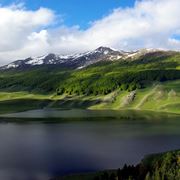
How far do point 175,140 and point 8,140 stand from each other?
175 ft

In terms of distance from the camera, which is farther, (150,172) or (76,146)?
(76,146)

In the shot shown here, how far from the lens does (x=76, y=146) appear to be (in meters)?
107

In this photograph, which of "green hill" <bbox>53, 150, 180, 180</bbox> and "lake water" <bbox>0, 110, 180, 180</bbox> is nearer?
"green hill" <bbox>53, 150, 180, 180</bbox>

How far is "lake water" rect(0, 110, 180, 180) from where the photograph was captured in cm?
8225

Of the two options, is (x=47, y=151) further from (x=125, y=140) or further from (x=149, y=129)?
(x=149, y=129)

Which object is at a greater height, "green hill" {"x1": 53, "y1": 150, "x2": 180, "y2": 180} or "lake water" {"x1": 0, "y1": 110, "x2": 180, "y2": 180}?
"green hill" {"x1": 53, "y1": 150, "x2": 180, "y2": 180}

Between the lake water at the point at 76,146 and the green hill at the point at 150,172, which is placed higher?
the green hill at the point at 150,172

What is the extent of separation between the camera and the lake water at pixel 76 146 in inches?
3238

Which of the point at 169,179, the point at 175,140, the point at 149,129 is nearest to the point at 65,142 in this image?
the point at 175,140

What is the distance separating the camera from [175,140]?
118 m

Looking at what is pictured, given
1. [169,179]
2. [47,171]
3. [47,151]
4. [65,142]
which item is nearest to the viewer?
[169,179]

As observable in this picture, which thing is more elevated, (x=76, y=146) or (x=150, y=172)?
(x=150, y=172)

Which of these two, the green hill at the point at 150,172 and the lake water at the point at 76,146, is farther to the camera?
the lake water at the point at 76,146

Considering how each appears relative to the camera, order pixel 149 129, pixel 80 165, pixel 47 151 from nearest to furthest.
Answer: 1. pixel 80 165
2. pixel 47 151
3. pixel 149 129
